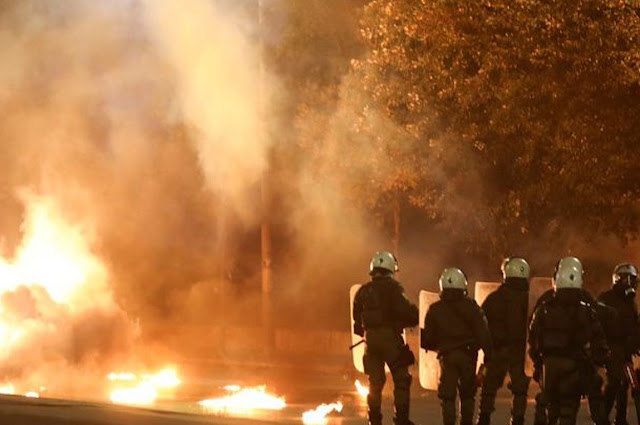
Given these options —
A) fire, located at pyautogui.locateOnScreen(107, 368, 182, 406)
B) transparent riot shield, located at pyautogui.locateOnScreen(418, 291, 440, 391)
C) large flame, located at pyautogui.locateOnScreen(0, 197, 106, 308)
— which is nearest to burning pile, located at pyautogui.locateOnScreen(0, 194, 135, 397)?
large flame, located at pyautogui.locateOnScreen(0, 197, 106, 308)

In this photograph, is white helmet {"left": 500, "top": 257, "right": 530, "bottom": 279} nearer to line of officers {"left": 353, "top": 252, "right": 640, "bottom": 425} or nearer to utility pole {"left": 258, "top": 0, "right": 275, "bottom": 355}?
line of officers {"left": 353, "top": 252, "right": 640, "bottom": 425}

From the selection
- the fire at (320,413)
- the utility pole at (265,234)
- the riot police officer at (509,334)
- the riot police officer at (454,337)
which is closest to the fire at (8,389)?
the fire at (320,413)

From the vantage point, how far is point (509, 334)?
1270 cm

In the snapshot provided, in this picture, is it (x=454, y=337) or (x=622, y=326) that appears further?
(x=622, y=326)

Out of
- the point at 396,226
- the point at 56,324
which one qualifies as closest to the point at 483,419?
the point at 56,324

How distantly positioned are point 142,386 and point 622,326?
764cm

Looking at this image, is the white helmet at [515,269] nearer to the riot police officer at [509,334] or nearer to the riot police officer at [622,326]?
the riot police officer at [509,334]

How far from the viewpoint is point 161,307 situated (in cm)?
3216

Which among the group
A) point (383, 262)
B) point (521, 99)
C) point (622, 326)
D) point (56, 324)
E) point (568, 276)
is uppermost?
point (521, 99)

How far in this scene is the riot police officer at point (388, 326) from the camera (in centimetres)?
1266

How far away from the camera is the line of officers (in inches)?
465

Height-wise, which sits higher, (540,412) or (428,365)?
(428,365)

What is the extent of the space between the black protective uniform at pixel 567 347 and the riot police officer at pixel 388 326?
5.15ft

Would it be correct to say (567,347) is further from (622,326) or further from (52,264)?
(52,264)
